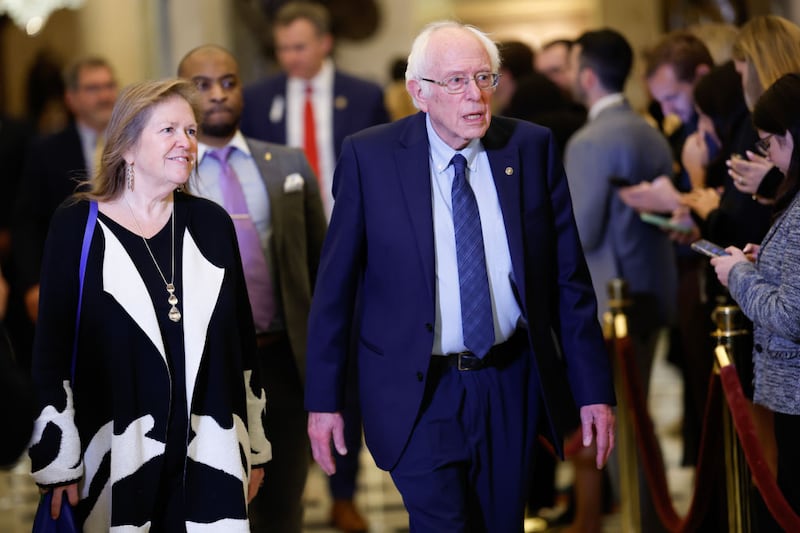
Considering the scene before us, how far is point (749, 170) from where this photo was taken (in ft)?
14.9

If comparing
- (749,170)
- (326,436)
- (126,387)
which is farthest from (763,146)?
(126,387)

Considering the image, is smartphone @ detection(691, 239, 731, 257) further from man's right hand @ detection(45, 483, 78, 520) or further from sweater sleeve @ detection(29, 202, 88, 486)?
man's right hand @ detection(45, 483, 78, 520)

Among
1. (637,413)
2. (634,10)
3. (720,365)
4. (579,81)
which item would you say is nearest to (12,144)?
(579,81)

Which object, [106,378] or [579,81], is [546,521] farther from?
[106,378]

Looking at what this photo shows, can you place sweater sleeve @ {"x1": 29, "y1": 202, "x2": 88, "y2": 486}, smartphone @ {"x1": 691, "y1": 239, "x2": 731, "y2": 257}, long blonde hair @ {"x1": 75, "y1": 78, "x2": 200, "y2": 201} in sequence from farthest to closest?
1. smartphone @ {"x1": 691, "y1": 239, "x2": 731, "y2": 257}
2. long blonde hair @ {"x1": 75, "y1": 78, "x2": 200, "y2": 201}
3. sweater sleeve @ {"x1": 29, "y1": 202, "x2": 88, "y2": 486}

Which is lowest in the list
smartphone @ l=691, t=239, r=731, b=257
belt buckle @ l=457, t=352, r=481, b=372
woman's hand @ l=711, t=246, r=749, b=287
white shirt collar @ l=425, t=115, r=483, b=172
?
belt buckle @ l=457, t=352, r=481, b=372

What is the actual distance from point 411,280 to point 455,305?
0.15m

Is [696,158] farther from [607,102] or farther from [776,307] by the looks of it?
[776,307]

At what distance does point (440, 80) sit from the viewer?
403 cm

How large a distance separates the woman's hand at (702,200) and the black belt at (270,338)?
5.58 feet

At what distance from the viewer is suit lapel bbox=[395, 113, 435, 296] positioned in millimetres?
3969

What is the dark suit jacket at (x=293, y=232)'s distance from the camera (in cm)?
486

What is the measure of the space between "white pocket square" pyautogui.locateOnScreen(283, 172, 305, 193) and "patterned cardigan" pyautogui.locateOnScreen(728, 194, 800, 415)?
1626 mm

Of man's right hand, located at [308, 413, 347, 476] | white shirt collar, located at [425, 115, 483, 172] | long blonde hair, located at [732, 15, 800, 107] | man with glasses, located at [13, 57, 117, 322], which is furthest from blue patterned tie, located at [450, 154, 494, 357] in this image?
man with glasses, located at [13, 57, 117, 322]
